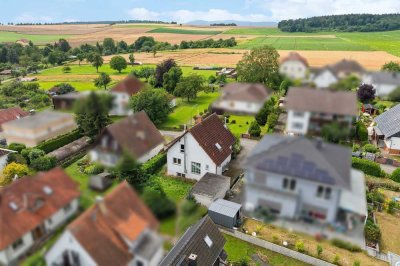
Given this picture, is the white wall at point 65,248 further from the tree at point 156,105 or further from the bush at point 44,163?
the bush at point 44,163

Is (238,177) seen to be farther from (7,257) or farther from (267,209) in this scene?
(7,257)

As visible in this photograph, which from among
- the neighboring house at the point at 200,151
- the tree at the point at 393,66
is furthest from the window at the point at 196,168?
the tree at the point at 393,66

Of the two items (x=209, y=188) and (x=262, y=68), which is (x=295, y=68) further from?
(x=209, y=188)

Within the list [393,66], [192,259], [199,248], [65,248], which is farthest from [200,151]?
[65,248]

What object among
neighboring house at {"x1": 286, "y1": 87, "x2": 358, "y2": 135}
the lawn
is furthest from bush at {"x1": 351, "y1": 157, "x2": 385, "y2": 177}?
neighboring house at {"x1": 286, "y1": 87, "x2": 358, "y2": 135}

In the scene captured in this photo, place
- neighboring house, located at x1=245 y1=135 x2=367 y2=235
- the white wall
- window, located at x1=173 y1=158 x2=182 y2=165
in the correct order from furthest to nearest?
window, located at x1=173 y1=158 x2=182 y2=165 < neighboring house, located at x1=245 y1=135 x2=367 y2=235 < the white wall

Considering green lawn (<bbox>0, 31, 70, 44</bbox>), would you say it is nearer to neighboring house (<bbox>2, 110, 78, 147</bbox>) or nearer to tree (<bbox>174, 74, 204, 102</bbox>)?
tree (<bbox>174, 74, 204, 102</bbox>)

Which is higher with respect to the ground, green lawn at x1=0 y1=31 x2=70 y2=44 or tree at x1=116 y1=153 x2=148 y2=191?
green lawn at x1=0 y1=31 x2=70 y2=44

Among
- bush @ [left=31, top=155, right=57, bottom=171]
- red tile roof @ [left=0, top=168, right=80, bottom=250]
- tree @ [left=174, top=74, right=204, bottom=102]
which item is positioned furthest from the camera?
tree @ [left=174, top=74, right=204, bottom=102]
